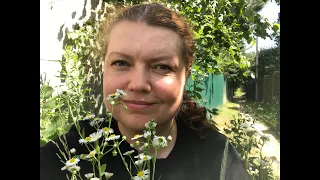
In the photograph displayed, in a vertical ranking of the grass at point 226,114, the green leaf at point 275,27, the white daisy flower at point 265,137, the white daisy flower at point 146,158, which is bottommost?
the white daisy flower at point 146,158

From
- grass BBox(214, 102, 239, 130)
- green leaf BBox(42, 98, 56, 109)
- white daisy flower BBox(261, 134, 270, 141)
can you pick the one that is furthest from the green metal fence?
green leaf BBox(42, 98, 56, 109)

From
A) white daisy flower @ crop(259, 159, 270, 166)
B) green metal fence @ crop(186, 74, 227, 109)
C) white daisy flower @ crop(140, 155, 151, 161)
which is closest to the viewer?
white daisy flower @ crop(140, 155, 151, 161)

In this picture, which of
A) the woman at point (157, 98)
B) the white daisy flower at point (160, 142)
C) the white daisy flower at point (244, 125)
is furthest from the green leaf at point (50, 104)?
the white daisy flower at point (244, 125)

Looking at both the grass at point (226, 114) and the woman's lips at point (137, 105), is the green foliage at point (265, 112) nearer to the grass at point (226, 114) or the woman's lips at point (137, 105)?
the grass at point (226, 114)

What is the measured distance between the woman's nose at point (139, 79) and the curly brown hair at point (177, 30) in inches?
4.2

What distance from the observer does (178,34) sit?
72cm

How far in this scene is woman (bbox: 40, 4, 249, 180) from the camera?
0.68 m

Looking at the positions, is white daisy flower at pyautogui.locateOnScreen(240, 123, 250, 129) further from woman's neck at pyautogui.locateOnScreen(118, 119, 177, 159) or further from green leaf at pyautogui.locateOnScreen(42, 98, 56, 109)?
green leaf at pyautogui.locateOnScreen(42, 98, 56, 109)

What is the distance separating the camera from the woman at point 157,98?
0.68 metres

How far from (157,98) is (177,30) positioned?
0.16m
